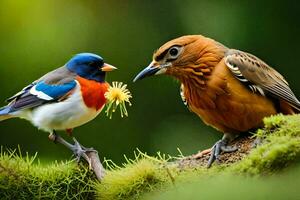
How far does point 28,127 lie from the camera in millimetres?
6266

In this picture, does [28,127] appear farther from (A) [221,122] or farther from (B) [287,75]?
(A) [221,122]

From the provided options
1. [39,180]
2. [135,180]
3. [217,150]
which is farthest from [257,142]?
[39,180]

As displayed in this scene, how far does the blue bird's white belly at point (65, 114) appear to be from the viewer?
3947 mm

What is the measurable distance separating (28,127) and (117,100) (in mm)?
3099

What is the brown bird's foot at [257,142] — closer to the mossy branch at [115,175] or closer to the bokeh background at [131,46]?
the mossy branch at [115,175]

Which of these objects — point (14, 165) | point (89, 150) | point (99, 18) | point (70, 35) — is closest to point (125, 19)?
point (99, 18)

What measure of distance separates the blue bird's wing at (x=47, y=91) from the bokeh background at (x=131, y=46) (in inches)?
57.6

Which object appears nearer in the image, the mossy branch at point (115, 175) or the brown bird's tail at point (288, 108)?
the mossy branch at point (115, 175)

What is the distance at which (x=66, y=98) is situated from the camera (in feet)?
13.7

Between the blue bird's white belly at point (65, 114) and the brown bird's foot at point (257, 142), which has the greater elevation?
the brown bird's foot at point (257, 142)

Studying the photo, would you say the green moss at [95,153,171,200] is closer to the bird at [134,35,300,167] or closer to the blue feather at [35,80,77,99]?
the bird at [134,35,300,167]

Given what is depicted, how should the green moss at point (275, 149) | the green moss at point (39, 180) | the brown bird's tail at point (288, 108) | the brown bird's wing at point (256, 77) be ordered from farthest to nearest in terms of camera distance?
the brown bird's tail at point (288, 108) < the brown bird's wing at point (256, 77) < the green moss at point (39, 180) < the green moss at point (275, 149)

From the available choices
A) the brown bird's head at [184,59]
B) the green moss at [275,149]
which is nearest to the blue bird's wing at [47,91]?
the brown bird's head at [184,59]

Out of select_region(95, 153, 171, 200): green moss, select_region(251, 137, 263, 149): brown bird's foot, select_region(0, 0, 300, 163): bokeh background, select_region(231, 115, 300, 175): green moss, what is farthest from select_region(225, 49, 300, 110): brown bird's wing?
select_region(0, 0, 300, 163): bokeh background
